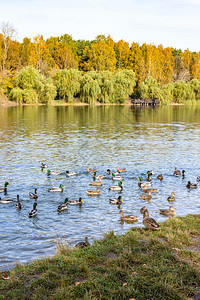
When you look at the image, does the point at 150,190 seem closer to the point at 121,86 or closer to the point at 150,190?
the point at 150,190

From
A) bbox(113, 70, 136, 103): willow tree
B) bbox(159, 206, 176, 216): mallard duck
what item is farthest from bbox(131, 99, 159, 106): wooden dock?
bbox(159, 206, 176, 216): mallard duck

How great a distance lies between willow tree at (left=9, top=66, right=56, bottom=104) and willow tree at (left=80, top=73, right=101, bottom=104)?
10365 mm

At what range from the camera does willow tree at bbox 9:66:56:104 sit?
92438mm

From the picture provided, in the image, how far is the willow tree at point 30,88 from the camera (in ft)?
303

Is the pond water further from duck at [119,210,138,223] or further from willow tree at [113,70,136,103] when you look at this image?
willow tree at [113,70,136,103]

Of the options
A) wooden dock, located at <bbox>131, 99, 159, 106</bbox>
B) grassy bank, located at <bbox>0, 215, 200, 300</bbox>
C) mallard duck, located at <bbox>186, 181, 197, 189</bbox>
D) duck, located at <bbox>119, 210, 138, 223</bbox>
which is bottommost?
duck, located at <bbox>119, 210, 138, 223</bbox>

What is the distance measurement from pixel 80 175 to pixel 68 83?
8031 centimetres

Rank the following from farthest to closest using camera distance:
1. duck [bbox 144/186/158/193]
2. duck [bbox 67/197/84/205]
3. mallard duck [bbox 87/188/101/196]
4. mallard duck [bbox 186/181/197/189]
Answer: mallard duck [bbox 186/181/197/189], duck [bbox 144/186/158/193], mallard duck [bbox 87/188/101/196], duck [bbox 67/197/84/205]

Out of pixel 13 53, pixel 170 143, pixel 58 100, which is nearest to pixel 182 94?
pixel 58 100

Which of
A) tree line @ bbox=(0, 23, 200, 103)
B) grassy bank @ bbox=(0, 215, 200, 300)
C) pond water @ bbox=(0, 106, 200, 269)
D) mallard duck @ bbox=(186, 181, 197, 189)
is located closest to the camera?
grassy bank @ bbox=(0, 215, 200, 300)

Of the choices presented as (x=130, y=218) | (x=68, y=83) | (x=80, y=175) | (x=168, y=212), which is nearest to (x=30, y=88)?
(x=68, y=83)

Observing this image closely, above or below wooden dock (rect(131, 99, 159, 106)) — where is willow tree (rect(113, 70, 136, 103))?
above

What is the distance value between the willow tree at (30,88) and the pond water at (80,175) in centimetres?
4234

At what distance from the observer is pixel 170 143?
127 feet
